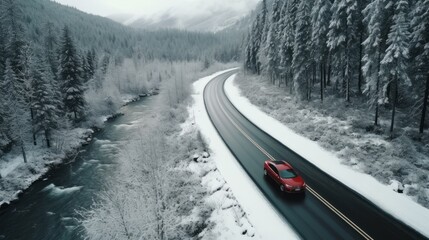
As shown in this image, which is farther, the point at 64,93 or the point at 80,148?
→ the point at 64,93

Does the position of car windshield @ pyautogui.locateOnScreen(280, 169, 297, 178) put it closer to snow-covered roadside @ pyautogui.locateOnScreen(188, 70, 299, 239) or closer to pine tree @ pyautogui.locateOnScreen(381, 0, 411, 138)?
snow-covered roadside @ pyautogui.locateOnScreen(188, 70, 299, 239)

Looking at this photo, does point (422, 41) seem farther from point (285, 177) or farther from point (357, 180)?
point (285, 177)

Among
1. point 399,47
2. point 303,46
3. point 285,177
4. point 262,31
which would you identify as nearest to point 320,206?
point 285,177

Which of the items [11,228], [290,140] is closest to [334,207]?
[290,140]

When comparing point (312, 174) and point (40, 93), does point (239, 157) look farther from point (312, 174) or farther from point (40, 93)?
point (40, 93)

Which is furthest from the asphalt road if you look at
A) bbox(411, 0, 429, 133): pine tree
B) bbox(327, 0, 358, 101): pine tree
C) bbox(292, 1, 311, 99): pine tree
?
bbox(292, 1, 311, 99): pine tree

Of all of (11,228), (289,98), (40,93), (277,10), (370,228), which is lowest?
(11,228)
